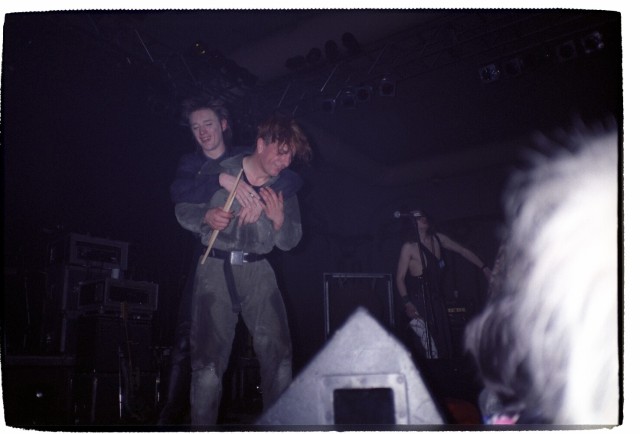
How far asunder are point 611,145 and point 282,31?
1.84 m

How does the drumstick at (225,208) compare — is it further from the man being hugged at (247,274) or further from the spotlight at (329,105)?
the spotlight at (329,105)

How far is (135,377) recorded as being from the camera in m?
2.61

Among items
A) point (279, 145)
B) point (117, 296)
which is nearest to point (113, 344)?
point (117, 296)

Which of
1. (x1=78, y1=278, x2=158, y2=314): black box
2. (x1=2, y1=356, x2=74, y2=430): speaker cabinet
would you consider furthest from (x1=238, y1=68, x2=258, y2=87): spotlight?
(x1=2, y1=356, x2=74, y2=430): speaker cabinet

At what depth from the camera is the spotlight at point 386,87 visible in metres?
3.10

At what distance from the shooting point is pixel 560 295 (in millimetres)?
2270

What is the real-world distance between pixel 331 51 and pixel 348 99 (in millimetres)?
391

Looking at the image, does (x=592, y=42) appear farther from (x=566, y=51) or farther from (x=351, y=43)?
(x=351, y=43)

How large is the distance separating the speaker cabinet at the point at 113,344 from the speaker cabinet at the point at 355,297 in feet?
3.30

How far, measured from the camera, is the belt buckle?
2.37m

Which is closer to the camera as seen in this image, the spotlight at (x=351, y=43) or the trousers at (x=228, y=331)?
the trousers at (x=228, y=331)

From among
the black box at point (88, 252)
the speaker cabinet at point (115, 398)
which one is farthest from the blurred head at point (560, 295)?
the black box at point (88, 252)

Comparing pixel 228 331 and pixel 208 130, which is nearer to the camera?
pixel 228 331

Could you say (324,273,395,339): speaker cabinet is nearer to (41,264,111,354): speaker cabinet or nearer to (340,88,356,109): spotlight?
(340,88,356,109): spotlight
